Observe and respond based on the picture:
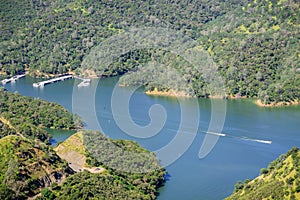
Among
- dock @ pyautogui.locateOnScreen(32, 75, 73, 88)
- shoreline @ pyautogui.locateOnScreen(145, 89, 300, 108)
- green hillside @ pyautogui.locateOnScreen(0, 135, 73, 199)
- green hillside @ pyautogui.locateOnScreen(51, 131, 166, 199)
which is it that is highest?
green hillside @ pyautogui.locateOnScreen(0, 135, 73, 199)

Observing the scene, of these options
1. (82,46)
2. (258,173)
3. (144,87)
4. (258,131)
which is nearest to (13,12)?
(82,46)

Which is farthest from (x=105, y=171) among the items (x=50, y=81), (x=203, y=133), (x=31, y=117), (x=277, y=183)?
(x=50, y=81)

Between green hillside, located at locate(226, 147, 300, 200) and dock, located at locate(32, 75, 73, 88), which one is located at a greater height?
green hillside, located at locate(226, 147, 300, 200)

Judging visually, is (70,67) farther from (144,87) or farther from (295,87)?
(295,87)

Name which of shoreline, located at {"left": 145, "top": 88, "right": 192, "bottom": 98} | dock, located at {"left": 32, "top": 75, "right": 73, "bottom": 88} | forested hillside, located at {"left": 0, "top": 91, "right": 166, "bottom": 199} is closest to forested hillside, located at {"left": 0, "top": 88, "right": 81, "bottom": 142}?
forested hillside, located at {"left": 0, "top": 91, "right": 166, "bottom": 199}

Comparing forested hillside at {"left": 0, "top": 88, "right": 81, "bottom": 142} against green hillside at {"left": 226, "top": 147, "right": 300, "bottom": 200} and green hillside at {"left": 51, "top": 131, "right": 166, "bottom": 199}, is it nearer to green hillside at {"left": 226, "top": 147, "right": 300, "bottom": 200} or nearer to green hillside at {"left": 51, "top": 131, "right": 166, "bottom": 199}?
green hillside at {"left": 51, "top": 131, "right": 166, "bottom": 199}

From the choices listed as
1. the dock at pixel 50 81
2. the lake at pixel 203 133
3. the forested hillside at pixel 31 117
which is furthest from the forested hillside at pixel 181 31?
the forested hillside at pixel 31 117
